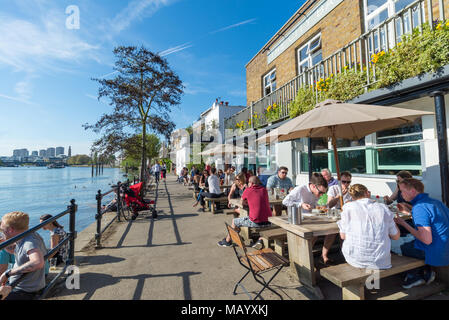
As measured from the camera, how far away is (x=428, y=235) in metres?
2.43

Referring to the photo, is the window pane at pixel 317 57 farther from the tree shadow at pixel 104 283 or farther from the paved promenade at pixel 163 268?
the tree shadow at pixel 104 283

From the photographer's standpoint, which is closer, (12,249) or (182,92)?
(12,249)

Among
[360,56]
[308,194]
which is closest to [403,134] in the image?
[360,56]

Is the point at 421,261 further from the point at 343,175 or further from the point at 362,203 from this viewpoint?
the point at 343,175

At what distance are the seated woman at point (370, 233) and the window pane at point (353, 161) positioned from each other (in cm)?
440

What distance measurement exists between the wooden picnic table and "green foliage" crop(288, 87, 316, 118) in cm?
395

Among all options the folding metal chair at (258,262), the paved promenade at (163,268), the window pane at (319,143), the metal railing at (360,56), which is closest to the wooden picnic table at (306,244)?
the paved promenade at (163,268)

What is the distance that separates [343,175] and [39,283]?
5085mm

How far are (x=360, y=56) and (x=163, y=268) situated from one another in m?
5.94

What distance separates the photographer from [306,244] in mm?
2928

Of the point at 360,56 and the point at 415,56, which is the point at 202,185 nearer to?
the point at 360,56
